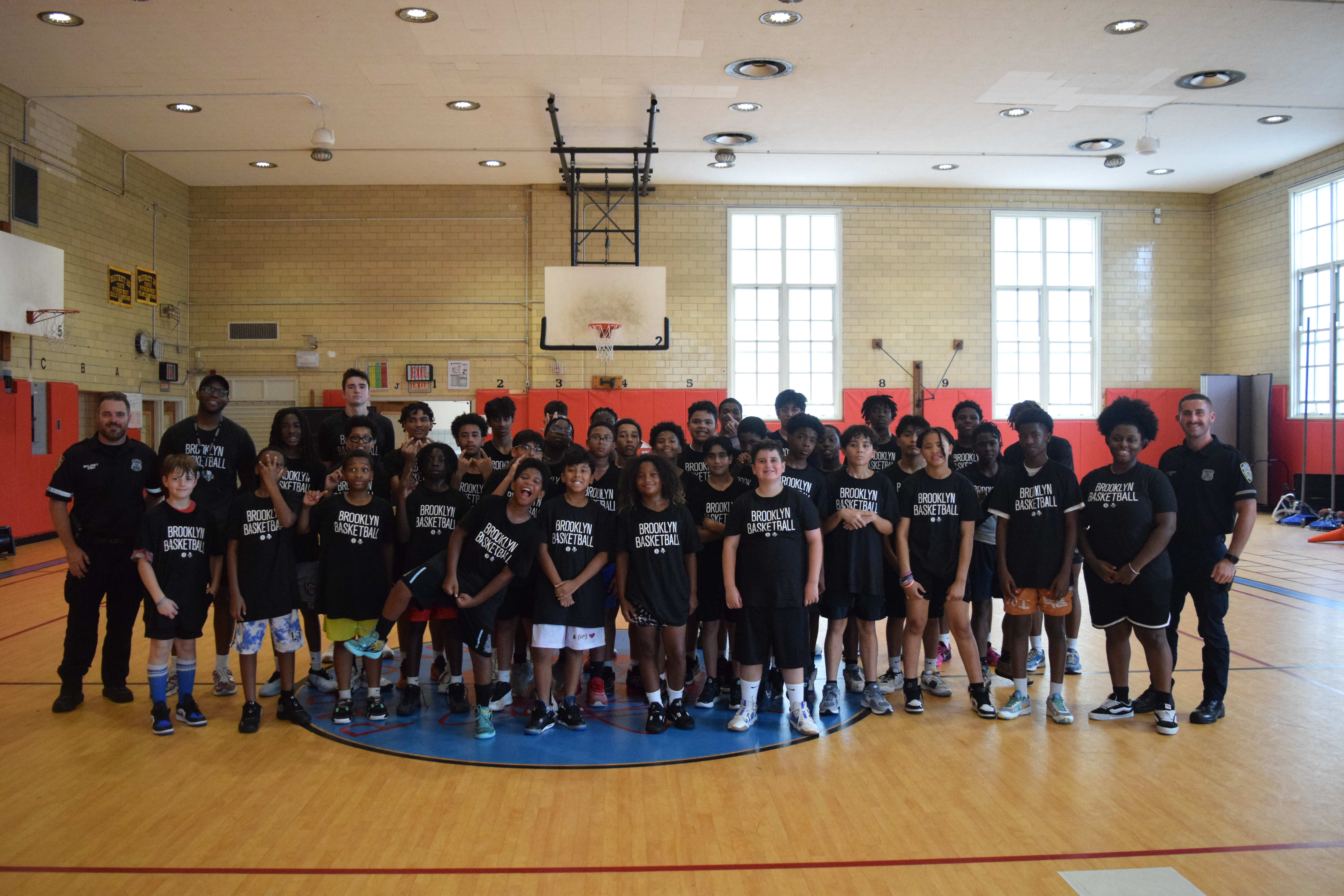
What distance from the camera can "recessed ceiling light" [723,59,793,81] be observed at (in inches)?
360

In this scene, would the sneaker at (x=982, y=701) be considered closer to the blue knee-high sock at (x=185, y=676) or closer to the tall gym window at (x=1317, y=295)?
the blue knee-high sock at (x=185, y=676)

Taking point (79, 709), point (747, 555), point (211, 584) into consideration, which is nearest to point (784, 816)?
point (747, 555)

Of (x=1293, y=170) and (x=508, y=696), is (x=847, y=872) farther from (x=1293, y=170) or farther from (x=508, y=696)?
(x=1293, y=170)

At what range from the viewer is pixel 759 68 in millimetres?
9281

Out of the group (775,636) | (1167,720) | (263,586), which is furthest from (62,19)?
(1167,720)

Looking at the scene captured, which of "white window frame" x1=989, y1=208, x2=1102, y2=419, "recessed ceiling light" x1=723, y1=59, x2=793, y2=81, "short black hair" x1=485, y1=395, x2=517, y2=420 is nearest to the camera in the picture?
"short black hair" x1=485, y1=395, x2=517, y2=420

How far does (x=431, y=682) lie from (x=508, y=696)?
744mm

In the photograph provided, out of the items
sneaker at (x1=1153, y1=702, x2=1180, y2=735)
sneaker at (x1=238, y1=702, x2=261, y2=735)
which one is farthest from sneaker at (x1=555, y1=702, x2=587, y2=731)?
sneaker at (x1=1153, y1=702, x2=1180, y2=735)

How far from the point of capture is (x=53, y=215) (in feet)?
33.8

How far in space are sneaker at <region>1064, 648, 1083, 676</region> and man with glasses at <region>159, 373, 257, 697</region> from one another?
4677 millimetres

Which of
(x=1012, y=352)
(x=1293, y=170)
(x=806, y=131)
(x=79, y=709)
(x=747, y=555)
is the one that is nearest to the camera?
(x=747, y=555)

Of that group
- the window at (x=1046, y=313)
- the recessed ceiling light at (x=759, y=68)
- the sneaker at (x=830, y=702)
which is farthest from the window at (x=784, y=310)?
the sneaker at (x=830, y=702)

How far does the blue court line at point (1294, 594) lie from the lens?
6953 mm

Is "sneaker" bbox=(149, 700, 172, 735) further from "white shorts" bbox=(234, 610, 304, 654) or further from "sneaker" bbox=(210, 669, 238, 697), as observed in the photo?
"sneaker" bbox=(210, 669, 238, 697)
